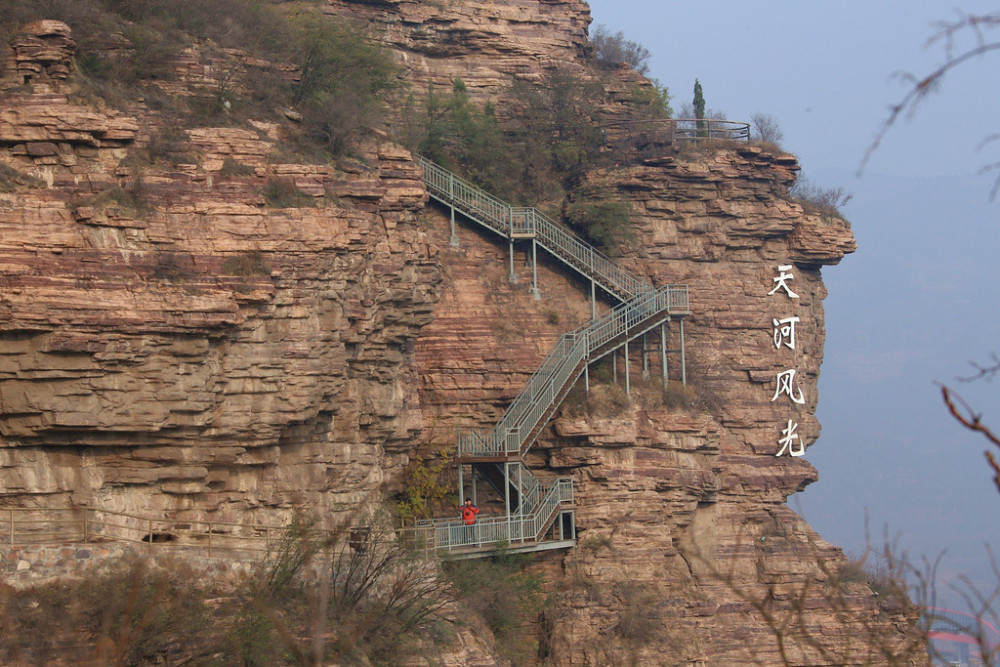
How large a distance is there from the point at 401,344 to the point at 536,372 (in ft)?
16.2

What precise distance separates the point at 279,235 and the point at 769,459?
1745 cm

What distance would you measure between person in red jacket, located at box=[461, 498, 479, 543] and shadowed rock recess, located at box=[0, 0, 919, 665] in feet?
5.62

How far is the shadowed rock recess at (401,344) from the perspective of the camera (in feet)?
76.3

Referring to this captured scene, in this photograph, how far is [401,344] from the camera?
3119 centimetres

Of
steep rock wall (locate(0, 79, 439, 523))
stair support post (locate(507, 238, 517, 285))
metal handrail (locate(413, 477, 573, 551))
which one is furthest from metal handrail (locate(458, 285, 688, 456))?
steep rock wall (locate(0, 79, 439, 523))

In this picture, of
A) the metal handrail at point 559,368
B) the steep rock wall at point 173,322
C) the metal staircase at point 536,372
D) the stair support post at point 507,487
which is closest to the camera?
the steep rock wall at point 173,322

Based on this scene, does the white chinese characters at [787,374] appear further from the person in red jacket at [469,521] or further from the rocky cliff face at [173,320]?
the rocky cliff face at [173,320]

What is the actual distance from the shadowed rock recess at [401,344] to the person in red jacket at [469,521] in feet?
5.62

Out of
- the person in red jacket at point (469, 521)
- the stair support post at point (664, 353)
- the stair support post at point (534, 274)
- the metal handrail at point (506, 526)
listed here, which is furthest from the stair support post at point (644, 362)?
the person in red jacket at point (469, 521)

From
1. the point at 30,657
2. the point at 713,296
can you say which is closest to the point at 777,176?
the point at 713,296

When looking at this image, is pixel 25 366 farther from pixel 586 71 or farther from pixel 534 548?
pixel 586 71

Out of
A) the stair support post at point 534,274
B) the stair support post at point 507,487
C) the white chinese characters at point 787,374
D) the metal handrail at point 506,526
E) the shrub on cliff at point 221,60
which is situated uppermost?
the shrub on cliff at point 221,60

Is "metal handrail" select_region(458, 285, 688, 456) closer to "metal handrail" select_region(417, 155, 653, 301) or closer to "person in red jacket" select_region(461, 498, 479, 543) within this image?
"metal handrail" select_region(417, 155, 653, 301)

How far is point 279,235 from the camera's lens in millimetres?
25969
